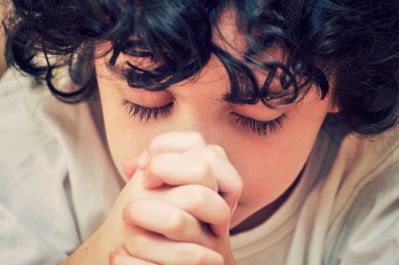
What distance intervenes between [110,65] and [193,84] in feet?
0.30

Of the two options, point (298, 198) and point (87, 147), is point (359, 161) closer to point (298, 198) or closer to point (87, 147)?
point (298, 198)

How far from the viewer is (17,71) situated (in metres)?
0.92

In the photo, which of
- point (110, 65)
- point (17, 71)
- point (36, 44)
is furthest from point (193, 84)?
point (17, 71)

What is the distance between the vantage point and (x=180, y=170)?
58cm

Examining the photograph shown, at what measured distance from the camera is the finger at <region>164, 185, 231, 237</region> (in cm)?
57

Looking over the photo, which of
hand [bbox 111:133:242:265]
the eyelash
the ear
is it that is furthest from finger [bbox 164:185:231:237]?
the ear

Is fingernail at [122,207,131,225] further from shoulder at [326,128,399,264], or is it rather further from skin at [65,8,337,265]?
shoulder at [326,128,399,264]

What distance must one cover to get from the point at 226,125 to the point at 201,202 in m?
0.11

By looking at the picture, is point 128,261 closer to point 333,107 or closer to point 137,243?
point 137,243

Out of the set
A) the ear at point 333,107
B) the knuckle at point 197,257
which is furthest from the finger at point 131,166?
the ear at point 333,107

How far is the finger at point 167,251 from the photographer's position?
583mm

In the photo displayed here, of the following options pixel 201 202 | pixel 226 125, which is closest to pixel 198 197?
pixel 201 202

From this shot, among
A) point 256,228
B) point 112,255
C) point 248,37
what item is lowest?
point 256,228

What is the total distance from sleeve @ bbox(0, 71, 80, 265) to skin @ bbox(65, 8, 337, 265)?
0.28ft
